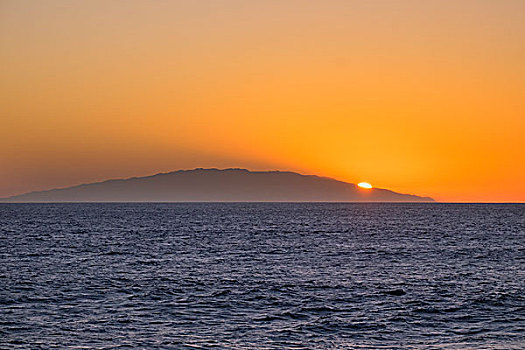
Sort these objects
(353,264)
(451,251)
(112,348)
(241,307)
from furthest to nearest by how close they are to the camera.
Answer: (451,251) < (353,264) < (241,307) < (112,348)

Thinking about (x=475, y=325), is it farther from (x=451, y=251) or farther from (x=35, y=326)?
(x=451, y=251)

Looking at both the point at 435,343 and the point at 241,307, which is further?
the point at 241,307

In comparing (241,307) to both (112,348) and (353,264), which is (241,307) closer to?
(112,348)

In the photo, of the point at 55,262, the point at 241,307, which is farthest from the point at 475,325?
the point at 55,262

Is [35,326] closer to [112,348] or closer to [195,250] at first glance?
[112,348]

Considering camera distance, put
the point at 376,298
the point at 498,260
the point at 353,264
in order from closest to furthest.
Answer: the point at 376,298, the point at 353,264, the point at 498,260

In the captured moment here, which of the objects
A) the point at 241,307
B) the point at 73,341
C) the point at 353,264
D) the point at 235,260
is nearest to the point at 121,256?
the point at 235,260

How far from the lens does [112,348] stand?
2272 cm

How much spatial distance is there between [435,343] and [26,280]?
28.5 metres

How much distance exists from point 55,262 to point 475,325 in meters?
37.7

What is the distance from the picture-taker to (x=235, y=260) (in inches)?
2142

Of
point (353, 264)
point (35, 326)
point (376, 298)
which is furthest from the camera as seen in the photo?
point (353, 264)

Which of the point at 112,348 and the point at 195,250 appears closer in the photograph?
the point at 112,348

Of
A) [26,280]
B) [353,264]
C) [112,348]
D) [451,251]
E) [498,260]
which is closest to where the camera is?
[112,348]
